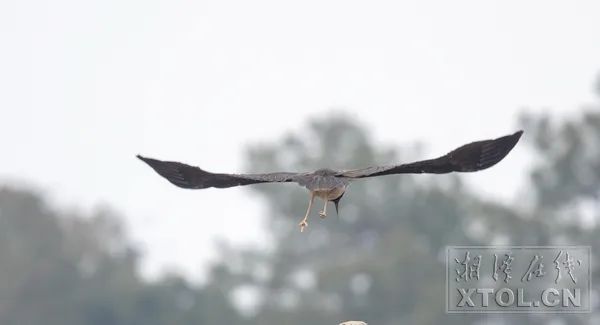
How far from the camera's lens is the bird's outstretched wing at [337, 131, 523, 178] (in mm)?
23109

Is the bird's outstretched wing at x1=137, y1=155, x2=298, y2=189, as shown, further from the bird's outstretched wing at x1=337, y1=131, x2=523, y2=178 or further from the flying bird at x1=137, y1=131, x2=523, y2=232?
the bird's outstretched wing at x1=337, y1=131, x2=523, y2=178

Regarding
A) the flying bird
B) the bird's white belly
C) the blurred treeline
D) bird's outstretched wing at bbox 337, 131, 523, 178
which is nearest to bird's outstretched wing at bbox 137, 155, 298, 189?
the flying bird

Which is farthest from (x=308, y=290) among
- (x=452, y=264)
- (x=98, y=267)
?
(x=452, y=264)

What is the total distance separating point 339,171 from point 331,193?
1.39 feet

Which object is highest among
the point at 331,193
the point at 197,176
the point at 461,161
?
the point at 461,161

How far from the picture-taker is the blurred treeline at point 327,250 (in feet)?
208

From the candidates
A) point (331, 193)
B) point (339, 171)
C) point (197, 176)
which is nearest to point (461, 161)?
point (339, 171)

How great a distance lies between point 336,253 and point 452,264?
34002 millimetres

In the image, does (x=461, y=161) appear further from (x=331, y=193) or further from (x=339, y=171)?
(x=331, y=193)

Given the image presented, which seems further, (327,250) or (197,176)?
(327,250)

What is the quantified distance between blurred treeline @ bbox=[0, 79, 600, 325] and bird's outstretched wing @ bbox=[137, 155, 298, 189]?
32.4m

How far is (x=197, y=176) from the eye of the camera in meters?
24.7

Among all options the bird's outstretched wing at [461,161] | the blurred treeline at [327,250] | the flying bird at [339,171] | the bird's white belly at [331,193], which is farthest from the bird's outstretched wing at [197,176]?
the blurred treeline at [327,250]

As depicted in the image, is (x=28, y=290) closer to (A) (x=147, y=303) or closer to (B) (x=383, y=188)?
(A) (x=147, y=303)
